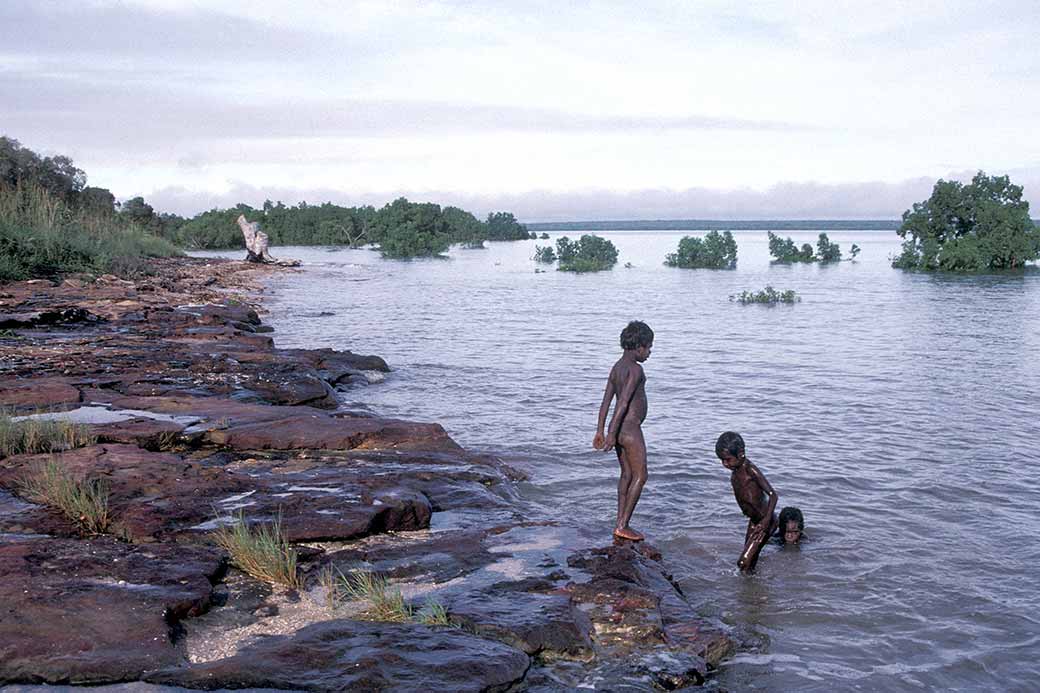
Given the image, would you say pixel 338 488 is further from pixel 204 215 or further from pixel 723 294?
pixel 204 215

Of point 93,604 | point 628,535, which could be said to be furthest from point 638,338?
point 93,604

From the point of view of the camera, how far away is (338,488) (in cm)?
670

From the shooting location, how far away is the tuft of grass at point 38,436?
6.97 metres

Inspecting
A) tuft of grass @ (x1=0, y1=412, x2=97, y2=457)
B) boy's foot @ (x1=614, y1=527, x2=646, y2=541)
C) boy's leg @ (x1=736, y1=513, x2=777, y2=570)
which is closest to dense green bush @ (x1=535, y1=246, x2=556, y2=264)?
tuft of grass @ (x1=0, y1=412, x2=97, y2=457)

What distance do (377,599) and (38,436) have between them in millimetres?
4020

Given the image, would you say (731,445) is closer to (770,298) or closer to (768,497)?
(768,497)

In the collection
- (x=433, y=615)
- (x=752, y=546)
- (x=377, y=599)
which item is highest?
(x=377, y=599)

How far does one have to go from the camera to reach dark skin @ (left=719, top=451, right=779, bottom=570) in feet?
21.5

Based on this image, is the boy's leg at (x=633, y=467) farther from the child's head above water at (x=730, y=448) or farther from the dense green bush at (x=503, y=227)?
the dense green bush at (x=503, y=227)

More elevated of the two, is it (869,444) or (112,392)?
(112,392)

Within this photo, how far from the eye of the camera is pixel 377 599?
4.61m

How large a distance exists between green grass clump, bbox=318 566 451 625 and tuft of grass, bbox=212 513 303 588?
0.19 m

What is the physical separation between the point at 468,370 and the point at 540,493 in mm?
8630

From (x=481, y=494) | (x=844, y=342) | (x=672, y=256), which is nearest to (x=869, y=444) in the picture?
(x=481, y=494)
